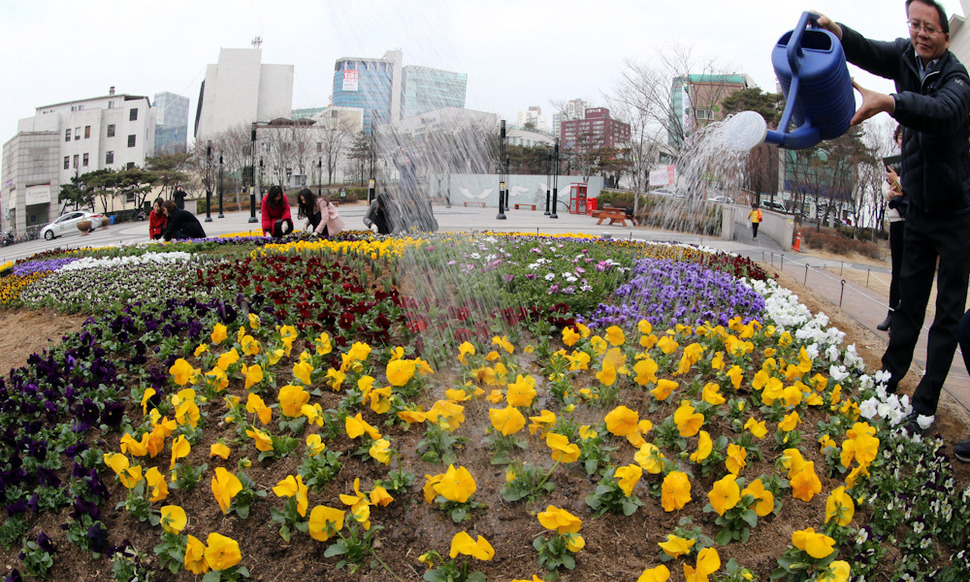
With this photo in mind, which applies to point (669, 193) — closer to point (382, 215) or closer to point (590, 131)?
point (382, 215)

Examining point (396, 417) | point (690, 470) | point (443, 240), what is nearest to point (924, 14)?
point (690, 470)

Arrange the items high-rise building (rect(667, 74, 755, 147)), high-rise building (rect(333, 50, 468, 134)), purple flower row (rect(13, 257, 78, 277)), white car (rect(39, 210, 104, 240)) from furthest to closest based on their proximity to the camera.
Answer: white car (rect(39, 210, 104, 240)) < high-rise building (rect(667, 74, 755, 147)) < purple flower row (rect(13, 257, 78, 277)) < high-rise building (rect(333, 50, 468, 134))

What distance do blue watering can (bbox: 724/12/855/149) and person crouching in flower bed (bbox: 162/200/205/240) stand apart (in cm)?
863

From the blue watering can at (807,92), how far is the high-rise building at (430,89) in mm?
1979

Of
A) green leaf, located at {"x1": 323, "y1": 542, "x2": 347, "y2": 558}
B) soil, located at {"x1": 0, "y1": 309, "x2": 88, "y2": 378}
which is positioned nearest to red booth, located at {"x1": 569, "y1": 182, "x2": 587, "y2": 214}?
soil, located at {"x1": 0, "y1": 309, "x2": 88, "y2": 378}

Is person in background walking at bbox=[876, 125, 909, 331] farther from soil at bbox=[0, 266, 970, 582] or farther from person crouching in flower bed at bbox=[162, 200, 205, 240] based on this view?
person crouching in flower bed at bbox=[162, 200, 205, 240]

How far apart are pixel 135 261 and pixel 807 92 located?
7.20 m

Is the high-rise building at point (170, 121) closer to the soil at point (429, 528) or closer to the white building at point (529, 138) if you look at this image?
the white building at point (529, 138)

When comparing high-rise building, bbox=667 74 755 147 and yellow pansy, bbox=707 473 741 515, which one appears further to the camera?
high-rise building, bbox=667 74 755 147

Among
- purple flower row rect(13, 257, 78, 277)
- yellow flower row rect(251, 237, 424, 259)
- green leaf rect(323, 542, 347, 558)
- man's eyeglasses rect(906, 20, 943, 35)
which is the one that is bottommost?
green leaf rect(323, 542, 347, 558)

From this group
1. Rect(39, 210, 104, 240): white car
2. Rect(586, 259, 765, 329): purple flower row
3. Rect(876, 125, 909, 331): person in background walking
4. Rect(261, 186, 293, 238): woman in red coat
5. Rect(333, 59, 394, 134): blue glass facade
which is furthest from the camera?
Rect(39, 210, 104, 240): white car

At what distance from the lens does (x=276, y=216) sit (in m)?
8.70

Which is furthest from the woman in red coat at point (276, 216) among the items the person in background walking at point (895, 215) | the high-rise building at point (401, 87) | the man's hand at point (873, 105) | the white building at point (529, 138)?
the white building at point (529, 138)

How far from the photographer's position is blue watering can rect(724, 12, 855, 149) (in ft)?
7.21
